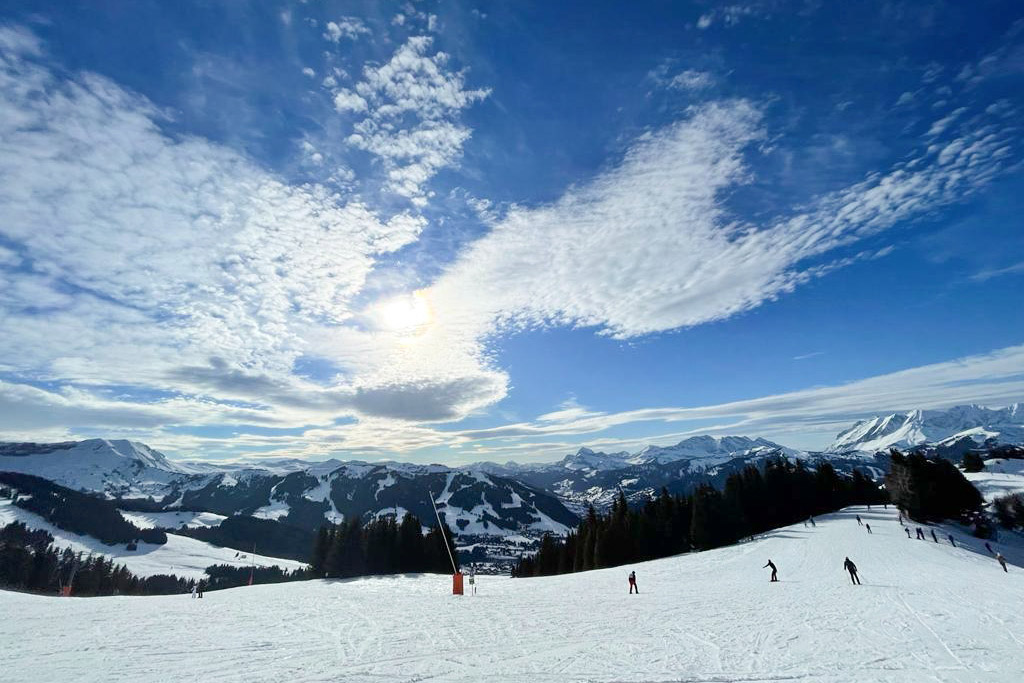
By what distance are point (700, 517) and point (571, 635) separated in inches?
2242

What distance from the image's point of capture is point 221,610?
90.6 ft

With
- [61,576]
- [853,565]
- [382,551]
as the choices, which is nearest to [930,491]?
[853,565]

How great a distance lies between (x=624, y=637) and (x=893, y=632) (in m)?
9.56

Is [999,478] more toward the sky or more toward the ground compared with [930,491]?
more toward the sky

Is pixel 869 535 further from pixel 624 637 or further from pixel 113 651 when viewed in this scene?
pixel 113 651

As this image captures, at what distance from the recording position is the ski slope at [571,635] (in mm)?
12836

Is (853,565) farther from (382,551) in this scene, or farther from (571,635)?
(382,551)

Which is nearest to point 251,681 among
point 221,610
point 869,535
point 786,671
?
point 786,671

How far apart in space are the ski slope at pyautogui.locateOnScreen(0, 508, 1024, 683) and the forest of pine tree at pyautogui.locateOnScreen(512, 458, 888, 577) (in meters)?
34.4

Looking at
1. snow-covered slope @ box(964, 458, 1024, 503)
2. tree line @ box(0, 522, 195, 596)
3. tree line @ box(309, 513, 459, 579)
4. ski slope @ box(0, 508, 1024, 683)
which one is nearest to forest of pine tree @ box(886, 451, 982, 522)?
snow-covered slope @ box(964, 458, 1024, 503)

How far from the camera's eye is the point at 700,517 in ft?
221

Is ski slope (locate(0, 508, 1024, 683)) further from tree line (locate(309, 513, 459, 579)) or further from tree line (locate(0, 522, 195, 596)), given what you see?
tree line (locate(0, 522, 195, 596))

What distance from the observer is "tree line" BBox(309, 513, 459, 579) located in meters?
78.6

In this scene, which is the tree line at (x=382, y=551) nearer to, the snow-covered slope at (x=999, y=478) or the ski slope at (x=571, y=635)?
the ski slope at (x=571, y=635)
